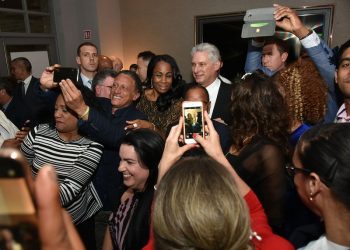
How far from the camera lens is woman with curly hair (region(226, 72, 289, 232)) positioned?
51.8 inches

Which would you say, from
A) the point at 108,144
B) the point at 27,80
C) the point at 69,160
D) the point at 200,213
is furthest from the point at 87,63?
the point at 200,213

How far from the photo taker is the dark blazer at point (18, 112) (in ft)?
10.0

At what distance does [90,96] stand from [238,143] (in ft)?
3.41

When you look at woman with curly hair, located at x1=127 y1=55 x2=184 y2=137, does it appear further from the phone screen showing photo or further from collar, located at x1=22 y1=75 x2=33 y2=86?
collar, located at x1=22 y1=75 x2=33 y2=86

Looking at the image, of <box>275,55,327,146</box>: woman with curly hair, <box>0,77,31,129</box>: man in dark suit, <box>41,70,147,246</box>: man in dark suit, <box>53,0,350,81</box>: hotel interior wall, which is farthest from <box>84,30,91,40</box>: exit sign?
<box>275,55,327,146</box>: woman with curly hair

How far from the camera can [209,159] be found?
737 mm

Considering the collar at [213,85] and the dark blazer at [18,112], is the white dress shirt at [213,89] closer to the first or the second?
the collar at [213,85]

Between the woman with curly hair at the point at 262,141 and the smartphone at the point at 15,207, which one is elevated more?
the smartphone at the point at 15,207

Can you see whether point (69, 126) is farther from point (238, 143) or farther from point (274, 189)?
point (274, 189)

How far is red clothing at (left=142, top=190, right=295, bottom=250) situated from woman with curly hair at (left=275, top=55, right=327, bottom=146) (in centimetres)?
75

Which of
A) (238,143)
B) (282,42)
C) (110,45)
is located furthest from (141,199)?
(110,45)

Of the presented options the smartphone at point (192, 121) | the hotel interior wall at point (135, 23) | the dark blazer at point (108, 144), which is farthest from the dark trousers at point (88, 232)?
the hotel interior wall at point (135, 23)

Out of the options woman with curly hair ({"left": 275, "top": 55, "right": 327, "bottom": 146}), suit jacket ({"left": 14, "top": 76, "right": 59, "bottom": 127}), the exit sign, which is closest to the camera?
woman with curly hair ({"left": 275, "top": 55, "right": 327, "bottom": 146})

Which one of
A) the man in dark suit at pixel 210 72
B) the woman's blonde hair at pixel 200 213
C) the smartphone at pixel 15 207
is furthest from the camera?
the man in dark suit at pixel 210 72
